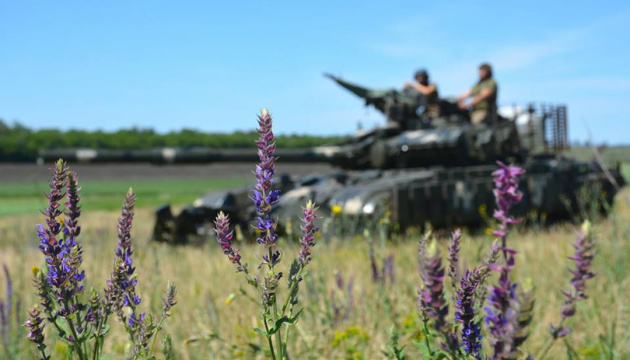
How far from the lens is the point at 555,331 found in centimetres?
108

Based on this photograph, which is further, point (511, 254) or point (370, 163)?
point (370, 163)

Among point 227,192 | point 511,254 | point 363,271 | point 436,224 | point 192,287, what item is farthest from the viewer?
point 227,192

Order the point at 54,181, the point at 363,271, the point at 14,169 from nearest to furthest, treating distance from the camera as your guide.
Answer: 1. the point at 54,181
2. the point at 363,271
3. the point at 14,169

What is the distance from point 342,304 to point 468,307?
7.38 feet

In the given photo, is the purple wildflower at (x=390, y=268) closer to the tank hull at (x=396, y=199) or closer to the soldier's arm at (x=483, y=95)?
the tank hull at (x=396, y=199)

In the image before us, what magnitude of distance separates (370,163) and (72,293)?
9.30m

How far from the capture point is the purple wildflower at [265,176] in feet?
3.27

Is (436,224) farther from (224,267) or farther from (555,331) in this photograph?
(555,331)

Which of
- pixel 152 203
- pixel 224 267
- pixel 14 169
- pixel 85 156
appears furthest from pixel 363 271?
pixel 14 169

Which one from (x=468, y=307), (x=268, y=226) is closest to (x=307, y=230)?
(x=268, y=226)

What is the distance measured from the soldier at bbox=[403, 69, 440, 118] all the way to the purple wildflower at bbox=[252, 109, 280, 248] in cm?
969

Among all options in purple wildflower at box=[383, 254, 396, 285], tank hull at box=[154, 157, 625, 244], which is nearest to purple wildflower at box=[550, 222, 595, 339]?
purple wildflower at box=[383, 254, 396, 285]

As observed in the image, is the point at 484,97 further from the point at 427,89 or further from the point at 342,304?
the point at 342,304

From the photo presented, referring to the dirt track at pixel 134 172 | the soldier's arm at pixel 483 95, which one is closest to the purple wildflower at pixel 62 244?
the soldier's arm at pixel 483 95
